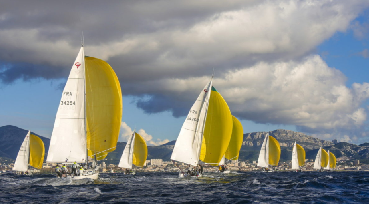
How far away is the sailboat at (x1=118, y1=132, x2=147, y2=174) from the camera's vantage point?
102250 mm

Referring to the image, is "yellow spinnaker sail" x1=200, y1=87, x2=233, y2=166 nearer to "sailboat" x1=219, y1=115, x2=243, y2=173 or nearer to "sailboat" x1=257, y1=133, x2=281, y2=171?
"sailboat" x1=219, y1=115, x2=243, y2=173

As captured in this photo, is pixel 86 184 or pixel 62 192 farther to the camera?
pixel 86 184

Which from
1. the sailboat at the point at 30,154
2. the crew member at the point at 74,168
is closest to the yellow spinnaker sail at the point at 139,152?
the sailboat at the point at 30,154

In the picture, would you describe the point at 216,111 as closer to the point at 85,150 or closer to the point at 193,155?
the point at 193,155

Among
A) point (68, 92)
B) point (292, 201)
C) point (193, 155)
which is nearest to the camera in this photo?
point (292, 201)

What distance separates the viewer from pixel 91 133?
44.4 m

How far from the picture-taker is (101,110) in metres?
44.4

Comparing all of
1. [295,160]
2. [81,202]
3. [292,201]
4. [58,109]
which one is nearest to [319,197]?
[292,201]

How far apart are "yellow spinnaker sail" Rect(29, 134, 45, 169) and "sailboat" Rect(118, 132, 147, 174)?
20082 millimetres

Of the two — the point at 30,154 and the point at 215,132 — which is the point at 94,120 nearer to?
the point at 215,132

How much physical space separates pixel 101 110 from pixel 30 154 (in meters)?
54.4

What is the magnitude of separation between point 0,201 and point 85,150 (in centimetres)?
1509

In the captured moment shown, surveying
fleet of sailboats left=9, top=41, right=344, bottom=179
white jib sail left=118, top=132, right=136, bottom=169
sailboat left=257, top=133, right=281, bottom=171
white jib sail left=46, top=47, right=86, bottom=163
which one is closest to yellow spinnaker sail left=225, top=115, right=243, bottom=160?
white jib sail left=118, top=132, right=136, bottom=169

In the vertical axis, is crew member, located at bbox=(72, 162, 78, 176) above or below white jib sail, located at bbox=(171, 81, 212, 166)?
below
